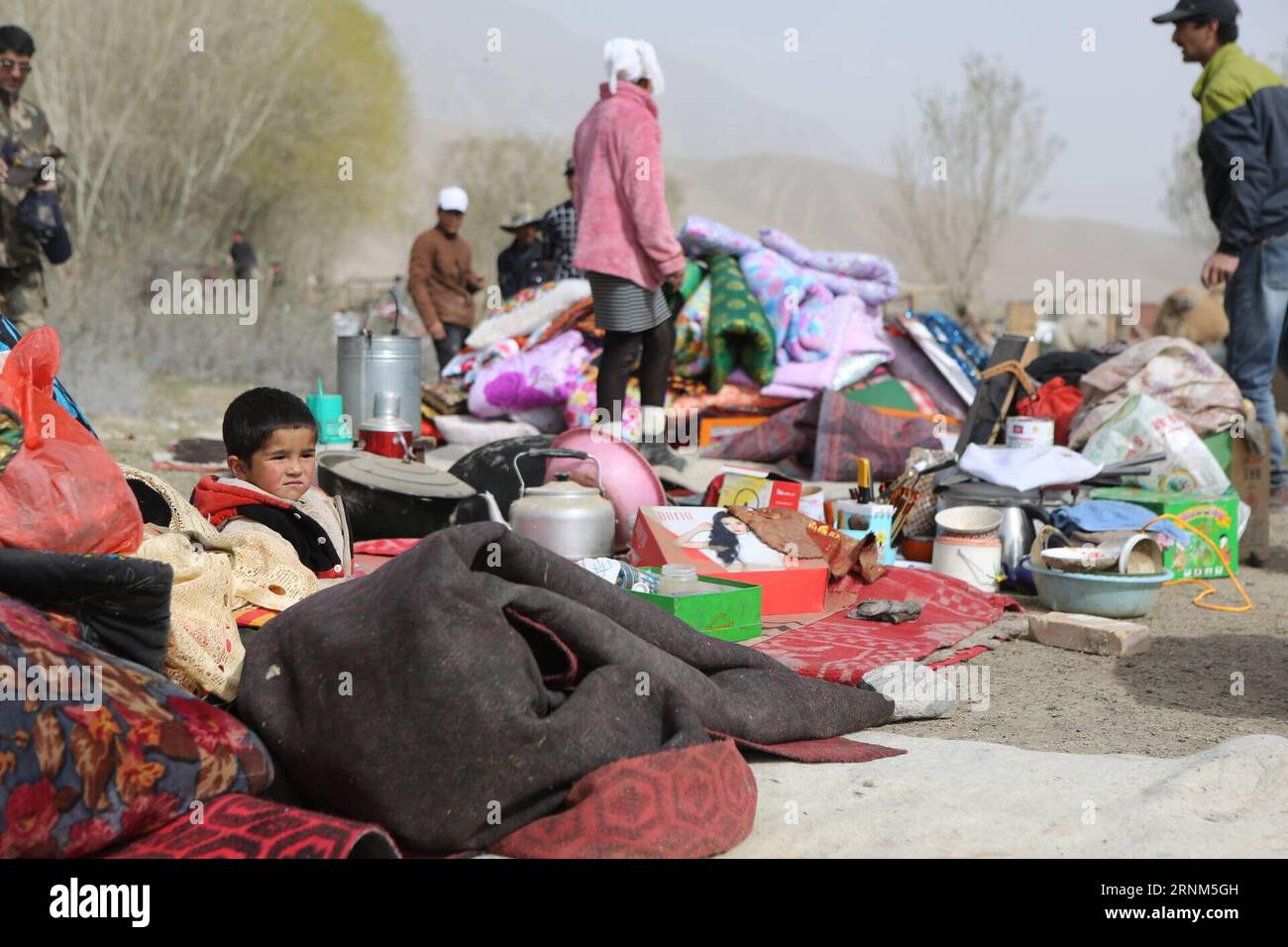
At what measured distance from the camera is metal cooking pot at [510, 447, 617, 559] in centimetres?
411

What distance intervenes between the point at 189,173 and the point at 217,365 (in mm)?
9238

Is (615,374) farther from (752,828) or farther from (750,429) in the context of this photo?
(752,828)

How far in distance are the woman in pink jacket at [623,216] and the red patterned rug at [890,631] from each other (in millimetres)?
2096

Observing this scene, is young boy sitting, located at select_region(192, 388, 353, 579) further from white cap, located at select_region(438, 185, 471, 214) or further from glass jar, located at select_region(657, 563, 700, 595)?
white cap, located at select_region(438, 185, 471, 214)

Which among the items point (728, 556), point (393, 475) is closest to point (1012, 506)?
point (728, 556)

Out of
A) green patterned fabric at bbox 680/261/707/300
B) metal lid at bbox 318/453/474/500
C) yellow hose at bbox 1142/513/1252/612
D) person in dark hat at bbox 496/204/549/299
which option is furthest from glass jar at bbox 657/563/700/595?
person in dark hat at bbox 496/204/549/299

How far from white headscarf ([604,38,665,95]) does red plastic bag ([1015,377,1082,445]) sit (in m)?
2.43

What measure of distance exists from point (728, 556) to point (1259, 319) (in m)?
3.24

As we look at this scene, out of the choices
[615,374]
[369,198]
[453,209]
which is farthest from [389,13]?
[615,374]

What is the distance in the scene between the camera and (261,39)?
2188cm

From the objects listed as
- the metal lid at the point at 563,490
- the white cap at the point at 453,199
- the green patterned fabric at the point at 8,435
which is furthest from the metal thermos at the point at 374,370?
the green patterned fabric at the point at 8,435

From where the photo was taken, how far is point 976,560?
4.48 metres

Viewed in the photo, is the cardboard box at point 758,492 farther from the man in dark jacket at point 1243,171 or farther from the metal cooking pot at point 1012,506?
the man in dark jacket at point 1243,171

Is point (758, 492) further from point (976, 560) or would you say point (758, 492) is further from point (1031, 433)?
point (1031, 433)
